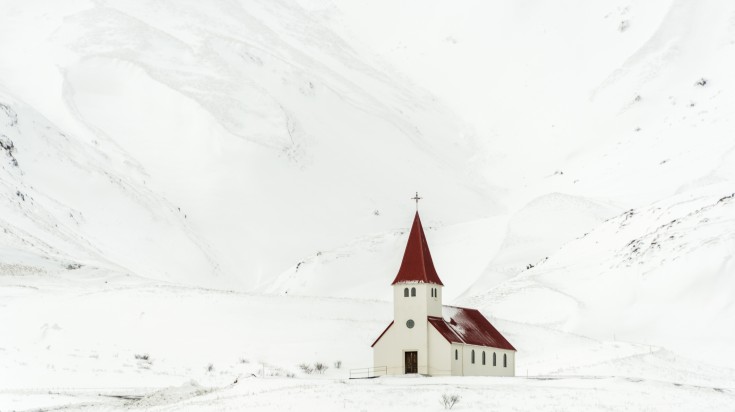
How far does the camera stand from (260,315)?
75688 millimetres

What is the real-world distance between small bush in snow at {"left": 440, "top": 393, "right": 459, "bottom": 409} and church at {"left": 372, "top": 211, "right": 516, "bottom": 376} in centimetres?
975

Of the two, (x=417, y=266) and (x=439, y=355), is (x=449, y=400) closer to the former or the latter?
(x=439, y=355)

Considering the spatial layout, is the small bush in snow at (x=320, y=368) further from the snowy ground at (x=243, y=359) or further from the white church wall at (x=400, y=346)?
the white church wall at (x=400, y=346)

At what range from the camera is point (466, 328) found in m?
59.6

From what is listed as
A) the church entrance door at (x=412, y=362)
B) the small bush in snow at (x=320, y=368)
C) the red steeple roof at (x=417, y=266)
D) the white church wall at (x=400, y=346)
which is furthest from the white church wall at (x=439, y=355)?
the small bush in snow at (x=320, y=368)

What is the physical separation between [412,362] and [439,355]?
1255 millimetres

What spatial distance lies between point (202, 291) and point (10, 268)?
1539cm

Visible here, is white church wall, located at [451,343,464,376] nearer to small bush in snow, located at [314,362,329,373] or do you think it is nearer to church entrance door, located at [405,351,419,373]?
church entrance door, located at [405,351,419,373]

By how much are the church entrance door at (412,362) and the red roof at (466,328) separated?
1613mm

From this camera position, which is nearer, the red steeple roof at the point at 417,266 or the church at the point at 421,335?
the church at the point at 421,335

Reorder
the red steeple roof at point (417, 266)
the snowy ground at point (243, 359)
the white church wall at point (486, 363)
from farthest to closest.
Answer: the white church wall at point (486, 363) → the red steeple roof at point (417, 266) → the snowy ground at point (243, 359)

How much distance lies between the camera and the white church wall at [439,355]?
183ft

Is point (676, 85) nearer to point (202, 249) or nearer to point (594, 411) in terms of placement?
point (202, 249)

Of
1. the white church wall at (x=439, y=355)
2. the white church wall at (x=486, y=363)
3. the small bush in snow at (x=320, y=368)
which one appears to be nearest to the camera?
the white church wall at (x=439, y=355)
